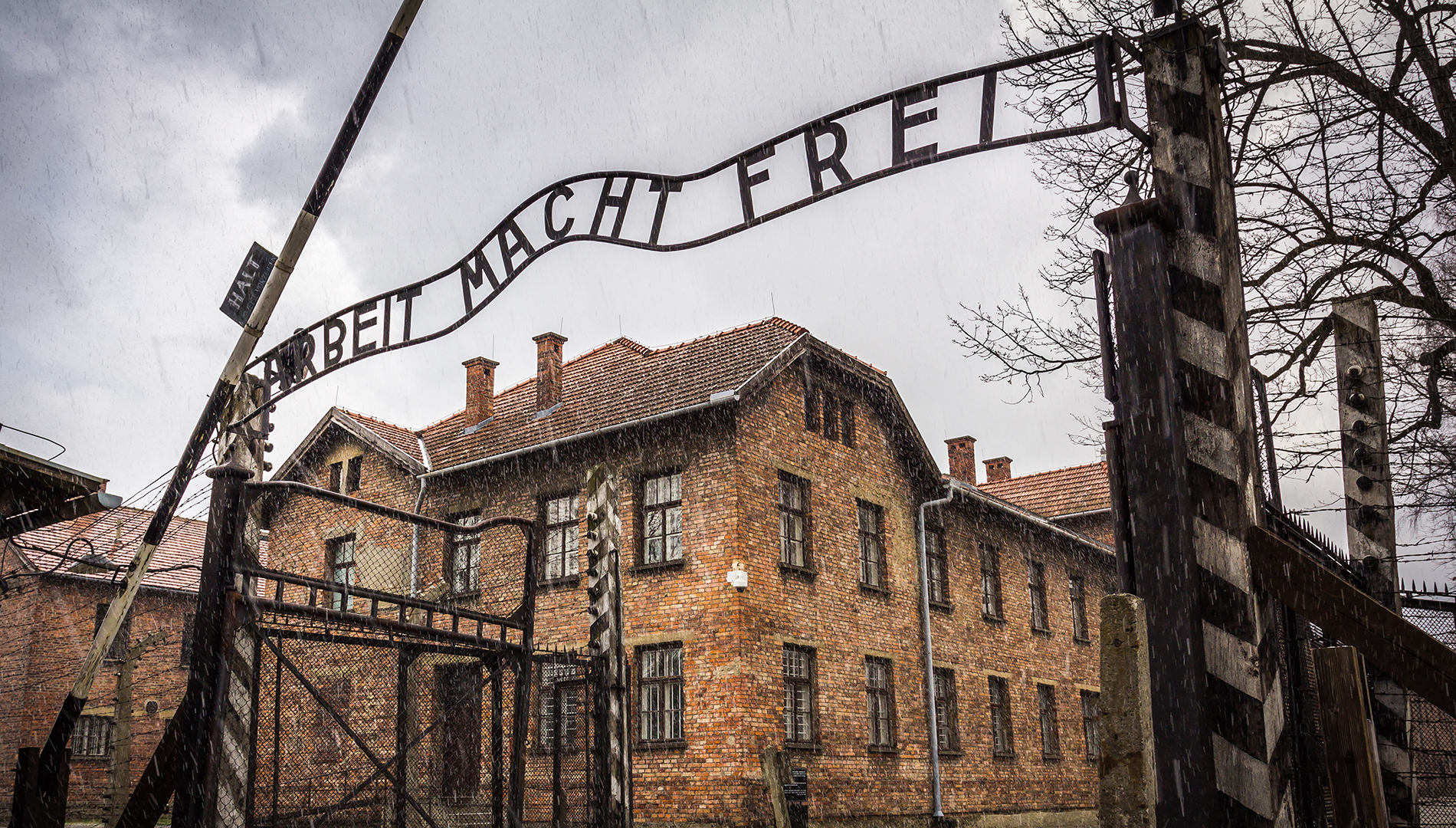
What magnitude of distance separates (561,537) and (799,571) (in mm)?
4143

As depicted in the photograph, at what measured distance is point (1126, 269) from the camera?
12.9 ft

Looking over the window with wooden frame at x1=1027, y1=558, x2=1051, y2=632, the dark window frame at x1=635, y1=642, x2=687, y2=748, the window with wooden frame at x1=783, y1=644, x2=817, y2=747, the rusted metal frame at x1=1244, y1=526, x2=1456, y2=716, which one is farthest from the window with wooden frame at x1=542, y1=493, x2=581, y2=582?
the rusted metal frame at x1=1244, y1=526, x2=1456, y2=716

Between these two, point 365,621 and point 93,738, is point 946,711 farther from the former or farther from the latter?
point 93,738

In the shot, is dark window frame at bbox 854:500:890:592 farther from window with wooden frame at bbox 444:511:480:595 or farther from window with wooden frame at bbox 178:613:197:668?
window with wooden frame at bbox 178:613:197:668

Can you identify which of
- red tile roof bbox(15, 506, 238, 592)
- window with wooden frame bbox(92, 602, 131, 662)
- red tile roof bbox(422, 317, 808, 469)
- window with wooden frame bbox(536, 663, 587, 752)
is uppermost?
red tile roof bbox(422, 317, 808, 469)

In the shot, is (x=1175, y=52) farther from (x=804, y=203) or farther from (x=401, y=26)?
(x=401, y=26)

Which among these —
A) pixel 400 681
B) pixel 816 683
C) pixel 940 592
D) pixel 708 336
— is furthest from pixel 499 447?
pixel 400 681

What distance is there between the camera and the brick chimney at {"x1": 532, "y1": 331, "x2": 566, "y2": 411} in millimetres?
21234

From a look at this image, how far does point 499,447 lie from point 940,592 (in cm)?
903

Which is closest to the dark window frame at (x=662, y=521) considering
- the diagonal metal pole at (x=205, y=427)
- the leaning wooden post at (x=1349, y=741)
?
the diagonal metal pole at (x=205, y=427)

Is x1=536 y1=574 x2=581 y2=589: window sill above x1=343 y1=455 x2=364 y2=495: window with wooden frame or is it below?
below

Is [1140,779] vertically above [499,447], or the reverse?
[499,447]

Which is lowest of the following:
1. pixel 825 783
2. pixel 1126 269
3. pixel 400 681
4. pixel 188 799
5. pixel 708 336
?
pixel 825 783

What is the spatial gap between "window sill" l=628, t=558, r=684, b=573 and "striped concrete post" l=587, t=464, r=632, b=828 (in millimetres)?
6655
